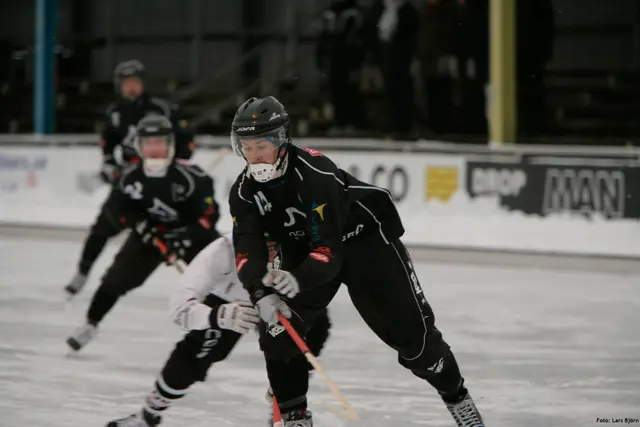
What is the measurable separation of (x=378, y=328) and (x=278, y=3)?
12071mm

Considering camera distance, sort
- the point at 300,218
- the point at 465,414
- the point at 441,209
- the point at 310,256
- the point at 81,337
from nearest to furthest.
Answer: the point at 310,256, the point at 300,218, the point at 465,414, the point at 81,337, the point at 441,209

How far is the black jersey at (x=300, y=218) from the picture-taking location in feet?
12.4

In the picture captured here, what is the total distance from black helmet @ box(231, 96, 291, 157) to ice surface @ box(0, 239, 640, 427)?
1313 millimetres

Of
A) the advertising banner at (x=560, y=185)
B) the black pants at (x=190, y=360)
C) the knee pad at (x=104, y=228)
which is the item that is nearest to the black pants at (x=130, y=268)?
the knee pad at (x=104, y=228)

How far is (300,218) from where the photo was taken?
392 centimetres

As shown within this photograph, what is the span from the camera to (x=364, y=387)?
212 inches

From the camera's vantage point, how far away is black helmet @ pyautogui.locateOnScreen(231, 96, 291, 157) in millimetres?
3836

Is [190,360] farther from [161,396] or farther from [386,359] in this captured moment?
[386,359]

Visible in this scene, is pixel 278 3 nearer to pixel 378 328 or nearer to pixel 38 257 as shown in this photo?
pixel 38 257

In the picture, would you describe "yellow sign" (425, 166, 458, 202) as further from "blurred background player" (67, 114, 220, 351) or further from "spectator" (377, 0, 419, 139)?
"blurred background player" (67, 114, 220, 351)

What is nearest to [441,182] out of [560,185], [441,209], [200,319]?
[441,209]

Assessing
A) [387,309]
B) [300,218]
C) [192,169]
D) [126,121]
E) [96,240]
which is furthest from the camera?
[126,121]

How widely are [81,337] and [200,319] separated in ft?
7.81

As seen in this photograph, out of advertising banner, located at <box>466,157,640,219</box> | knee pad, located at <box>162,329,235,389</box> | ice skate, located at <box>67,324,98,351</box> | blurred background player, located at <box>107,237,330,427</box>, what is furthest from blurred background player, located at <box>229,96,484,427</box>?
advertising banner, located at <box>466,157,640,219</box>
